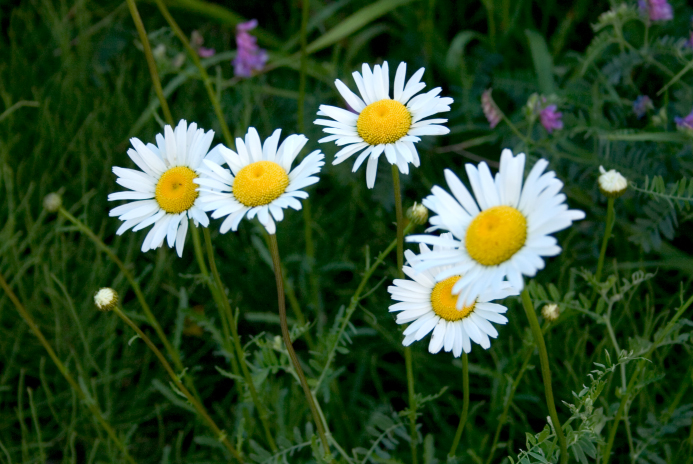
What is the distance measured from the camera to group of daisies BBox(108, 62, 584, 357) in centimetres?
75

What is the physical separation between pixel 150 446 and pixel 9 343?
45 cm

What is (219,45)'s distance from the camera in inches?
93.4

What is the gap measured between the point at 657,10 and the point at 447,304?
1069 mm

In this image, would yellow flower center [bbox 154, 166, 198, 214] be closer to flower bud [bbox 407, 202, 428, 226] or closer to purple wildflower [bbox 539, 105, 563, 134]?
flower bud [bbox 407, 202, 428, 226]

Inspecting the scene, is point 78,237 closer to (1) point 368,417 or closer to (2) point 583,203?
(1) point 368,417

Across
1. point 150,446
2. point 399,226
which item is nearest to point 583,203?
point 399,226

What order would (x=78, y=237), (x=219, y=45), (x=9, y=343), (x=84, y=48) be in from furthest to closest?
(x=219, y=45) → (x=84, y=48) → (x=78, y=237) → (x=9, y=343)

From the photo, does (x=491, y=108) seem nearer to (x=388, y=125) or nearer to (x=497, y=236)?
(x=388, y=125)

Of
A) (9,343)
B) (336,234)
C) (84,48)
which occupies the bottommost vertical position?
(9,343)

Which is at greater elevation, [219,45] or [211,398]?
[219,45]

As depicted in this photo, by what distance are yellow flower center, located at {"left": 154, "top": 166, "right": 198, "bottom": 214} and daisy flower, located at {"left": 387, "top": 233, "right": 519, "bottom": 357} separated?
0.34 m

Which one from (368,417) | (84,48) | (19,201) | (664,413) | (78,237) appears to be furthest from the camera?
(84,48)

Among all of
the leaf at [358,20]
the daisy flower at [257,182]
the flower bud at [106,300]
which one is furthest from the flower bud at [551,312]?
the leaf at [358,20]

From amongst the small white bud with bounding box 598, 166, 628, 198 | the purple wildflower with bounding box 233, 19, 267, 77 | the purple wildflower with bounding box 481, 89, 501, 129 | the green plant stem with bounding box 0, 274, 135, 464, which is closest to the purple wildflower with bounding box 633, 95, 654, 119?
the purple wildflower with bounding box 481, 89, 501, 129
